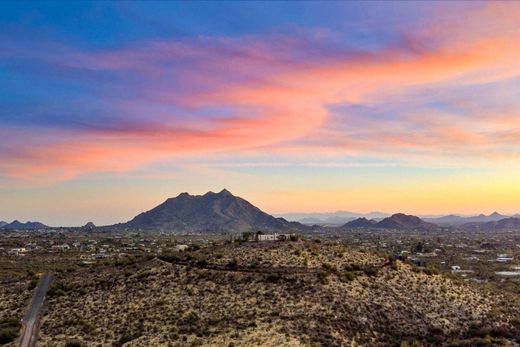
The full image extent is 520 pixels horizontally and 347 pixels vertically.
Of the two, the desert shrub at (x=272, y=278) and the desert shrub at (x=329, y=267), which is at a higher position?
the desert shrub at (x=329, y=267)

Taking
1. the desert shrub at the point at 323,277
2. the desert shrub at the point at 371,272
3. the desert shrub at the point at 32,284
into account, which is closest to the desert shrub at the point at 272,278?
the desert shrub at the point at 323,277

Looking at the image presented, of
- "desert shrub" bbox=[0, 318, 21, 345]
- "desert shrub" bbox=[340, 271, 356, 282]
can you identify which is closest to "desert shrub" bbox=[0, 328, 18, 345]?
"desert shrub" bbox=[0, 318, 21, 345]

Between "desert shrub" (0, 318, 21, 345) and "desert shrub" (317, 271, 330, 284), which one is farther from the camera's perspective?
"desert shrub" (317, 271, 330, 284)

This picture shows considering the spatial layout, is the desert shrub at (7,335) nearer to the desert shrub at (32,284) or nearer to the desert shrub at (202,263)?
the desert shrub at (32,284)

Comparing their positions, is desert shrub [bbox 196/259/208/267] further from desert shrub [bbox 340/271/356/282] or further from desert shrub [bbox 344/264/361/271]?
desert shrub [bbox 344/264/361/271]

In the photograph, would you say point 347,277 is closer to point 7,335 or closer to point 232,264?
point 232,264

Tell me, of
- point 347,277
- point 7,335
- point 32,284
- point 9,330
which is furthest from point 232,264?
point 7,335

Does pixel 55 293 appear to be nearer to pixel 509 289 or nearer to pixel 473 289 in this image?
pixel 473 289

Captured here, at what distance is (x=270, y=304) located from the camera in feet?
174

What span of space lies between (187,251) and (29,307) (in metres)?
23.8

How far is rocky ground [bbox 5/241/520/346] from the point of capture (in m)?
47.4

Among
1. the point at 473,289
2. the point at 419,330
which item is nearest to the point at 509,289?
the point at 473,289

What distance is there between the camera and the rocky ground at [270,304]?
4741cm

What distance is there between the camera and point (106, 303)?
181ft
